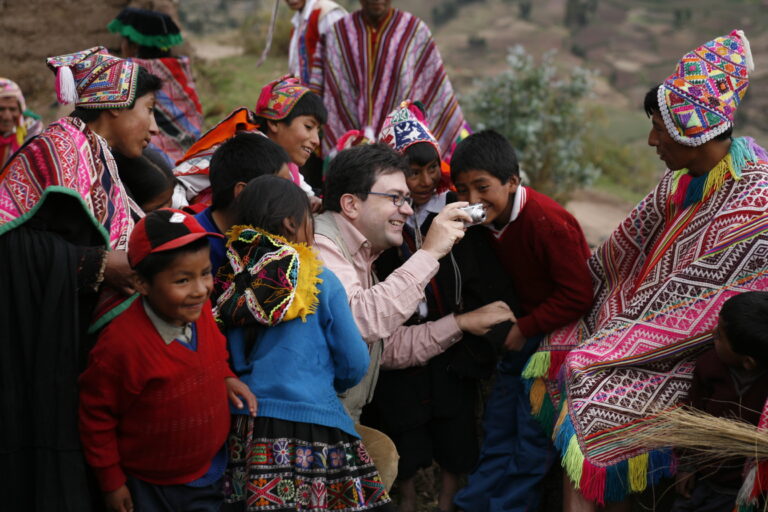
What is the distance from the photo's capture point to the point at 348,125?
18.2 ft

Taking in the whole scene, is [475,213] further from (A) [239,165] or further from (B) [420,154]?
(A) [239,165]

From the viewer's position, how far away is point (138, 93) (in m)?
3.04

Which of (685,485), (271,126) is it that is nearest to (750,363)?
(685,485)

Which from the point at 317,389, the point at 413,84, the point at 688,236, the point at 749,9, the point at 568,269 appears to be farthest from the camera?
the point at 749,9

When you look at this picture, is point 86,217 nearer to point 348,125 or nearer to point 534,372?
point 534,372

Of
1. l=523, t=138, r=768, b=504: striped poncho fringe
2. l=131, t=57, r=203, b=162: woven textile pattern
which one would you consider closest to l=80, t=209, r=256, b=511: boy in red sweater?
l=523, t=138, r=768, b=504: striped poncho fringe

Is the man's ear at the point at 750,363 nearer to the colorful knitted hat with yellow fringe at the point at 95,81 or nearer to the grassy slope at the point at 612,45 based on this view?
the colorful knitted hat with yellow fringe at the point at 95,81

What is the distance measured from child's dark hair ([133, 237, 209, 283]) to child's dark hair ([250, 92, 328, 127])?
74.2 inches

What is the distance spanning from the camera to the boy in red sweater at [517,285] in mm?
3400

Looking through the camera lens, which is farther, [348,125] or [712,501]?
[348,125]

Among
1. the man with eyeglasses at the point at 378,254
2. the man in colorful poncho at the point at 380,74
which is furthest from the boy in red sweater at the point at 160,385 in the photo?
the man in colorful poncho at the point at 380,74

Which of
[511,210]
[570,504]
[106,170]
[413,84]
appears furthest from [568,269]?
[413,84]

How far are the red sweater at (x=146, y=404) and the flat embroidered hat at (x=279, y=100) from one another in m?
1.88

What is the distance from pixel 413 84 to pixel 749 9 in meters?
23.1
